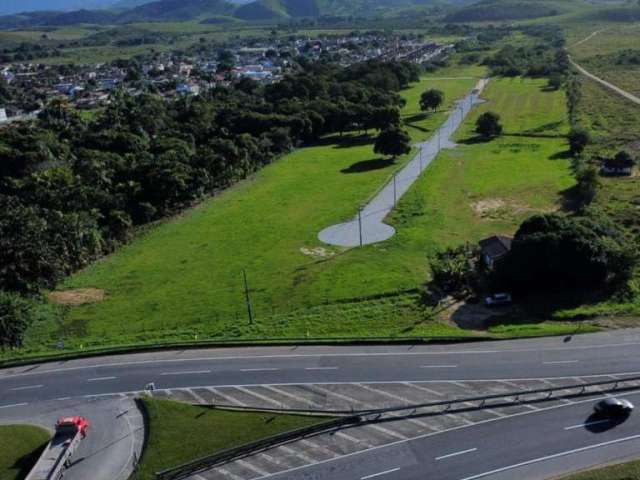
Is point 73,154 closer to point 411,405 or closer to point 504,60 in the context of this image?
point 411,405

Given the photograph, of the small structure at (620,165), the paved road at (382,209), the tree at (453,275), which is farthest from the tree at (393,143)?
the tree at (453,275)

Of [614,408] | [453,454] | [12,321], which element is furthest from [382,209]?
[453,454]

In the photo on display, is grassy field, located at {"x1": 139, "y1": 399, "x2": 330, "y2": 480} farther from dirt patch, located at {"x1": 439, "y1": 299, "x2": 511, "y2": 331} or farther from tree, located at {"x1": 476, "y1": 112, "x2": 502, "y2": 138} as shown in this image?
tree, located at {"x1": 476, "y1": 112, "x2": 502, "y2": 138}

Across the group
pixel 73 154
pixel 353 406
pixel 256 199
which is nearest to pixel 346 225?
pixel 256 199

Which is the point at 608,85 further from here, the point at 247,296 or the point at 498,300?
the point at 247,296

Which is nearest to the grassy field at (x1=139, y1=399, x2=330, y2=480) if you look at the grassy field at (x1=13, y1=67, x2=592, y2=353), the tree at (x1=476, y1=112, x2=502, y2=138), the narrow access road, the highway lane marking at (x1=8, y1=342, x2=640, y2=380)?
the highway lane marking at (x1=8, y1=342, x2=640, y2=380)

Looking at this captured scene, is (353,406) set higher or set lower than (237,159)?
lower
